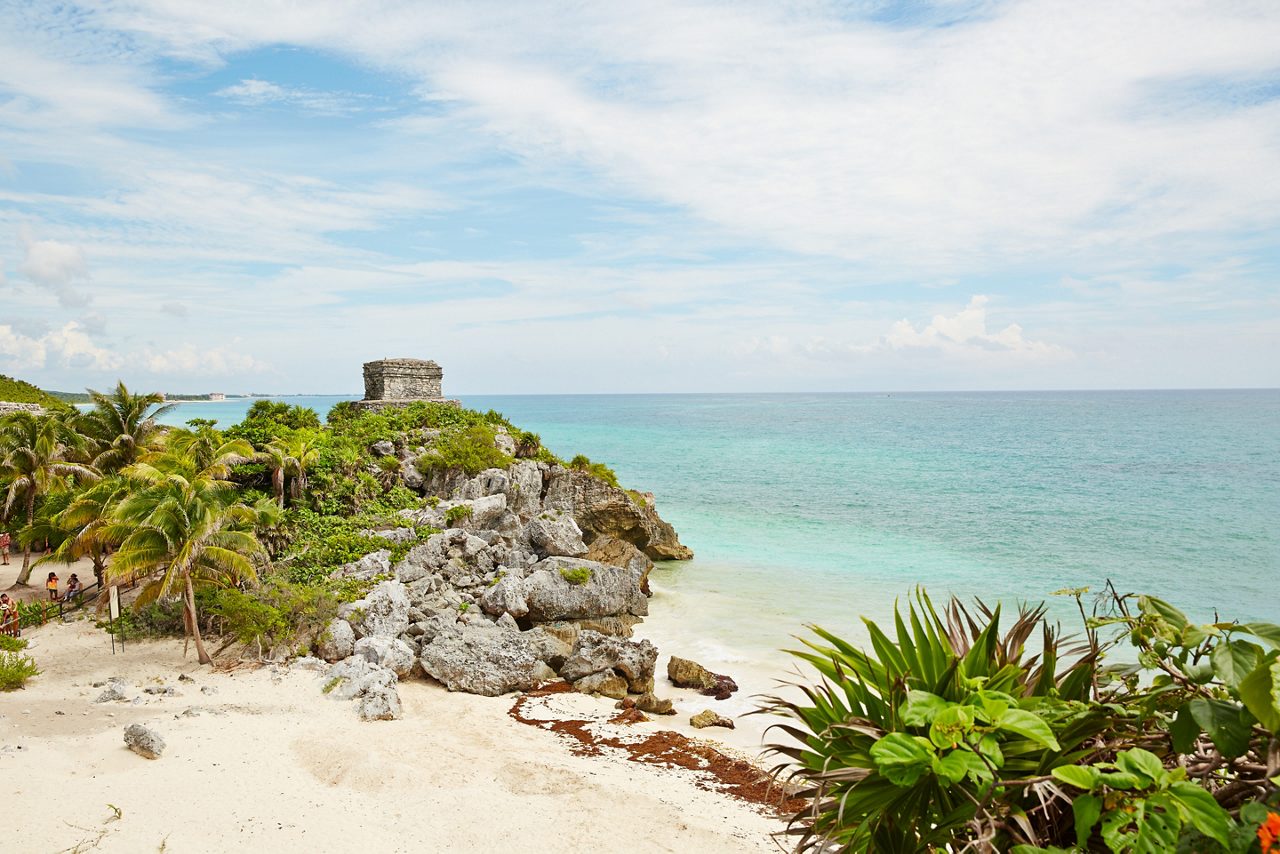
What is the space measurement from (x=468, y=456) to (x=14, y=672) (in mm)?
12523

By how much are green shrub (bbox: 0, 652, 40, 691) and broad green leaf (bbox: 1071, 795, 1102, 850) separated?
15.0 metres

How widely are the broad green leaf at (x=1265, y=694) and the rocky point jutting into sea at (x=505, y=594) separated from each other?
11.7m

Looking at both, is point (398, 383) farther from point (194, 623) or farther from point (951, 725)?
point (951, 725)

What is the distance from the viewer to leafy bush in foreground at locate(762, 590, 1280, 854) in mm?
1706

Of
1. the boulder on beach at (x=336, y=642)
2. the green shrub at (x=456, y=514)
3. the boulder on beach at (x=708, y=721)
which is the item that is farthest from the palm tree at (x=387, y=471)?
the boulder on beach at (x=708, y=721)

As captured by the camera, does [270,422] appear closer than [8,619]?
No

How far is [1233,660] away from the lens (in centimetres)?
180

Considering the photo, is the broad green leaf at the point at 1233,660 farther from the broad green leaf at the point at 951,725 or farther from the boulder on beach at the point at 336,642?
the boulder on beach at the point at 336,642

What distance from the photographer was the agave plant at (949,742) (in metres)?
1.94

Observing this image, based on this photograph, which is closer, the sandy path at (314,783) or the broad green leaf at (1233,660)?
the broad green leaf at (1233,660)

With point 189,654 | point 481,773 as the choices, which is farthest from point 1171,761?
point 189,654

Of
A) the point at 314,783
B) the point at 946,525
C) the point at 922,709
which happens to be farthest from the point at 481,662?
the point at 946,525

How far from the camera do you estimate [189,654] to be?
13.5 meters

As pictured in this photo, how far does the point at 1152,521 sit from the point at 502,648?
94.2 feet
